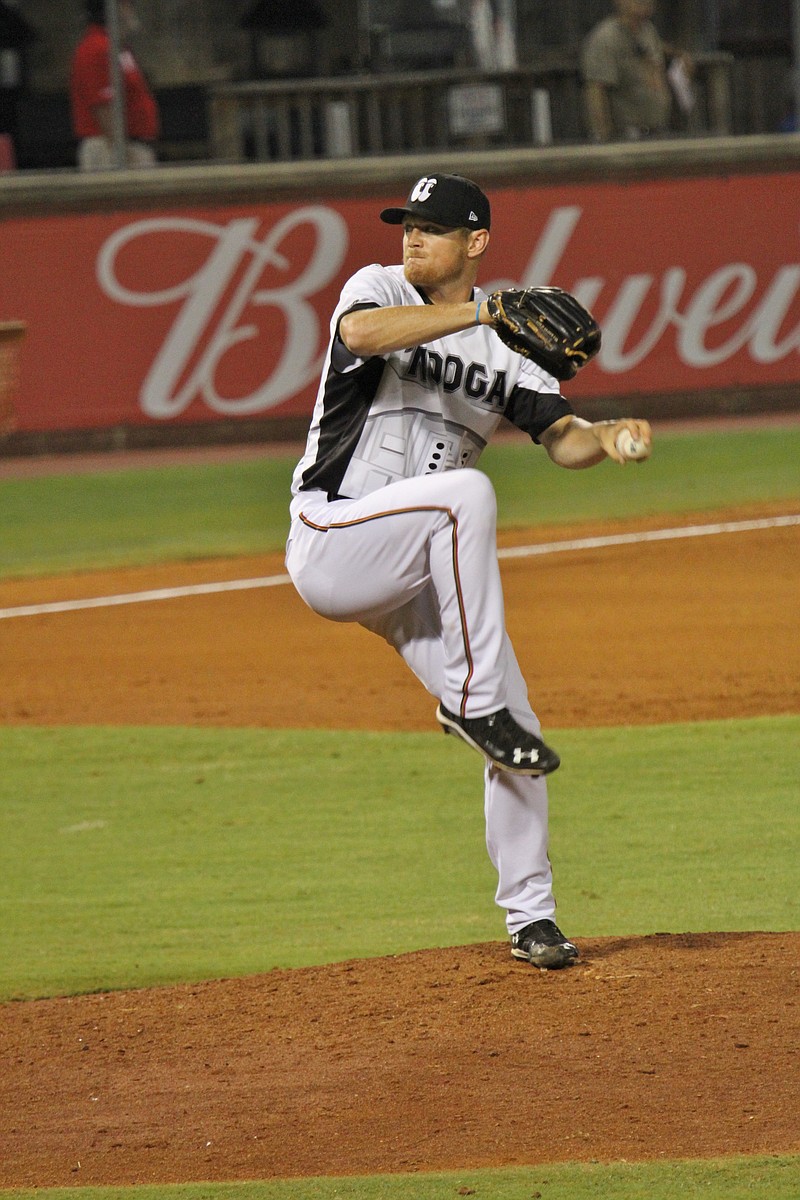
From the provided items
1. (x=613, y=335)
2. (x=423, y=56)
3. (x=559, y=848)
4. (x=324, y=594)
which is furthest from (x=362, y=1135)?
(x=423, y=56)

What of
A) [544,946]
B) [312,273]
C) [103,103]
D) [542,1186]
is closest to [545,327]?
[544,946]

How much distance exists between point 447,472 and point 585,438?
473 mm

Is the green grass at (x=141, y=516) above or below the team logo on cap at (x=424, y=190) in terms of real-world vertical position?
below

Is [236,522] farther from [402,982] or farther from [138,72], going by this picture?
[402,982]

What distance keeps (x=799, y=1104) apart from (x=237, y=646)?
7136mm

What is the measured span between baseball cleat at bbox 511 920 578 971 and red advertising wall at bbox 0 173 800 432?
13016mm

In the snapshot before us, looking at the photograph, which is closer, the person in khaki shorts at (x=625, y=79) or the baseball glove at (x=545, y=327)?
the baseball glove at (x=545, y=327)

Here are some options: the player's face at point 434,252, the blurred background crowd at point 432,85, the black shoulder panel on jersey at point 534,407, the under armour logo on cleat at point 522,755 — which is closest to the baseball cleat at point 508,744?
the under armour logo on cleat at point 522,755

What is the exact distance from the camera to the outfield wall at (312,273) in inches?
677

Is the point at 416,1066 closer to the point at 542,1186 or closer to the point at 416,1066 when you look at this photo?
the point at 416,1066

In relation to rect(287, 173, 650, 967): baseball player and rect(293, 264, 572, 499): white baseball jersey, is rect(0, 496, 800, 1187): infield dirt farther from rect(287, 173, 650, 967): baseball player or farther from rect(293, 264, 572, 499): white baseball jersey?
rect(293, 264, 572, 499): white baseball jersey

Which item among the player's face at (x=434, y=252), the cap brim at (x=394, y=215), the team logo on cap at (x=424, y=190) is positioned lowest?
the player's face at (x=434, y=252)

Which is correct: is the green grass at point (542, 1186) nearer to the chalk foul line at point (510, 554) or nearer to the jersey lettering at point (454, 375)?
the jersey lettering at point (454, 375)

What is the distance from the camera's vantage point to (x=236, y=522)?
14961 mm
